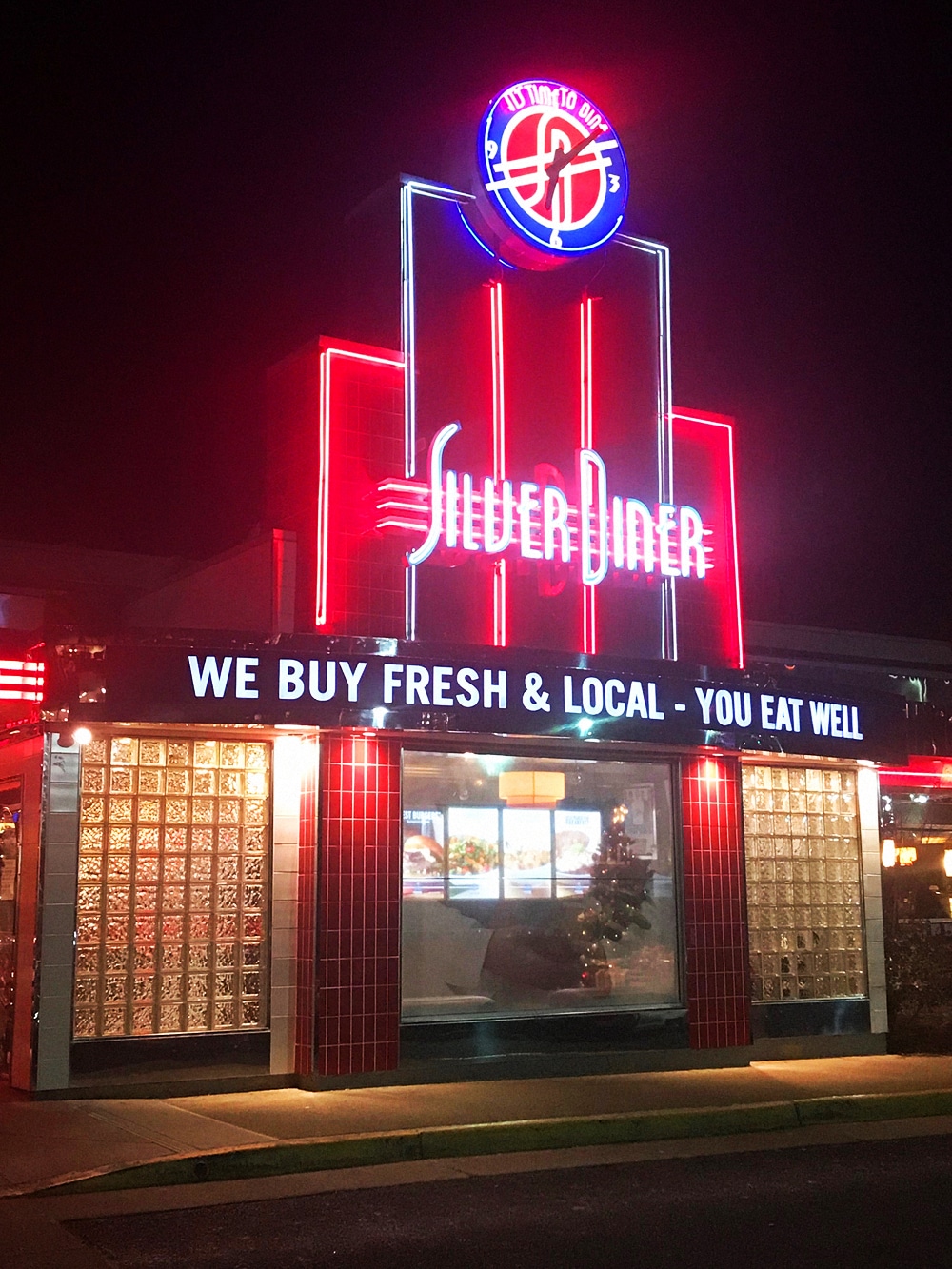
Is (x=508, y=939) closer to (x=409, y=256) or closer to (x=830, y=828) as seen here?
(x=830, y=828)

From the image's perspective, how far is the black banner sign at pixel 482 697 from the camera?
40.2 ft

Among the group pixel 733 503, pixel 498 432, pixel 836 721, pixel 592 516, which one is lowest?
pixel 836 721

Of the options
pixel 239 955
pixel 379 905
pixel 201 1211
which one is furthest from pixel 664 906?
pixel 201 1211

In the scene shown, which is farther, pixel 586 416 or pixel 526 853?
pixel 586 416

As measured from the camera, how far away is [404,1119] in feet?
37.9

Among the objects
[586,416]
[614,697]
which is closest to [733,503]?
[586,416]

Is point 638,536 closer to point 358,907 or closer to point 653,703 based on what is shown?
point 653,703

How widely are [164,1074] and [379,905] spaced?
2.42 metres

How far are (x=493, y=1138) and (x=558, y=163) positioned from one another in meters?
10.1

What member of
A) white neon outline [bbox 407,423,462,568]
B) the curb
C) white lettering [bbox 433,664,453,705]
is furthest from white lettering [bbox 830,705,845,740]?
white neon outline [bbox 407,423,462,568]

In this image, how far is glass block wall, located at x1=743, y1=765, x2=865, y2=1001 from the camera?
16.4 meters

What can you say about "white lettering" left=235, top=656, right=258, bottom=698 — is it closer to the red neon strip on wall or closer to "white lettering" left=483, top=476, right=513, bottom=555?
the red neon strip on wall

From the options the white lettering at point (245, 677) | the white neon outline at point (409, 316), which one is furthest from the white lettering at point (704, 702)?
the white lettering at point (245, 677)

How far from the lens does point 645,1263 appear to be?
770 cm
